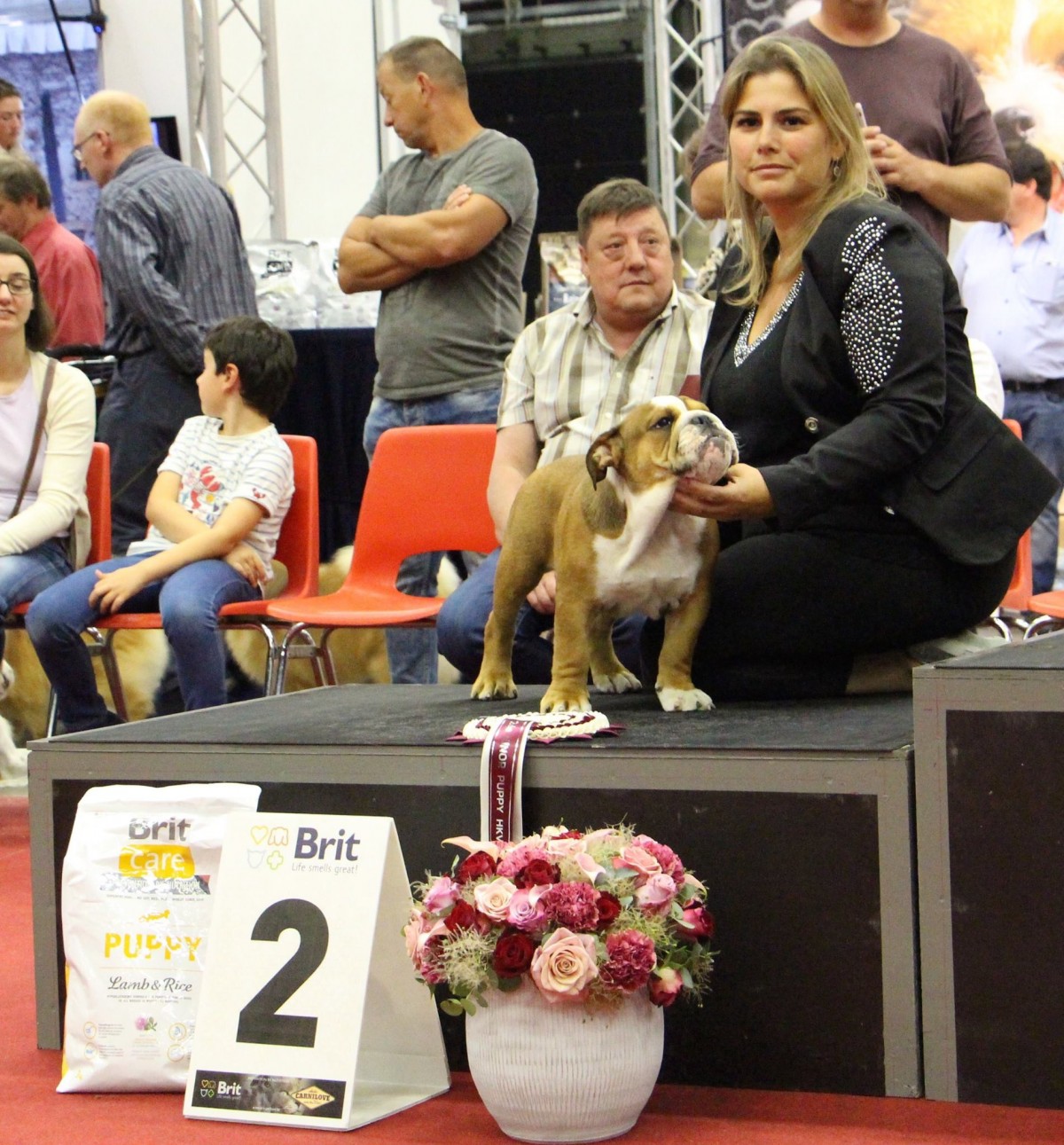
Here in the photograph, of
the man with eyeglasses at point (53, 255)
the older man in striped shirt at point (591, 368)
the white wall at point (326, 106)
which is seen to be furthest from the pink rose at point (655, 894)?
the white wall at point (326, 106)

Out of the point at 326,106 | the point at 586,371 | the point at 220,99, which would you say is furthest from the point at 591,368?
the point at 326,106

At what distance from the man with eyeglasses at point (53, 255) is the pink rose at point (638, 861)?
3728 mm

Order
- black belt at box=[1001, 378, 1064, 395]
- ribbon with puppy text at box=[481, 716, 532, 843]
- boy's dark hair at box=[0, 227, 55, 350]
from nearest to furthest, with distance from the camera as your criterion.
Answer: ribbon with puppy text at box=[481, 716, 532, 843] → boy's dark hair at box=[0, 227, 55, 350] → black belt at box=[1001, 378, 1064, 395]

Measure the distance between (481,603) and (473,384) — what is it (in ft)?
3.76

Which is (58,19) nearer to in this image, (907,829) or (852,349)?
(852,349)

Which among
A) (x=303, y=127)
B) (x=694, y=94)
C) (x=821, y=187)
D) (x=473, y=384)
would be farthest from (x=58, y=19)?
(x=821, y=187)

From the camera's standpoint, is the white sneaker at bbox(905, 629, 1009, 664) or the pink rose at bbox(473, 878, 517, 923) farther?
the white sneaker at bbox(905, 629, 1009, 664)

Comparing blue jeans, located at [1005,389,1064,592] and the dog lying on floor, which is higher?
blue jeans, located at [1005,389,1064,592]

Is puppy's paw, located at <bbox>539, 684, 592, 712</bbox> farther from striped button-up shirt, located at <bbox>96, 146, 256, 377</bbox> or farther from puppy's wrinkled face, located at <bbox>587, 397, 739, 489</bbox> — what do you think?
striped button-up shirt, located at <bbox>96, 146, 256, 377</bbox>

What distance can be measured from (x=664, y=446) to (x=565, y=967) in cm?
72

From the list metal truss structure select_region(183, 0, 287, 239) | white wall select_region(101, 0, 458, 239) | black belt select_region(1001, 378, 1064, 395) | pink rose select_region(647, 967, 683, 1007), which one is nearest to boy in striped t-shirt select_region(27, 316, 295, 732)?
pink rose select_region(647, 967, 683, 1007)

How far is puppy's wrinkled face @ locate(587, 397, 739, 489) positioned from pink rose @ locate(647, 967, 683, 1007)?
25.8 inches

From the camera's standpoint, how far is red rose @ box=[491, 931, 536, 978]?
174 centimetres

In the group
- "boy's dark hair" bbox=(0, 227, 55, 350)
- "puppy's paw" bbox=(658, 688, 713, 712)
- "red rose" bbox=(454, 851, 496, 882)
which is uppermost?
"boy's dark hair" bbox=(0, 227, 55, 350)
